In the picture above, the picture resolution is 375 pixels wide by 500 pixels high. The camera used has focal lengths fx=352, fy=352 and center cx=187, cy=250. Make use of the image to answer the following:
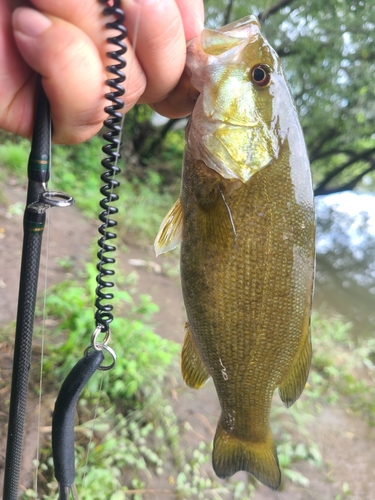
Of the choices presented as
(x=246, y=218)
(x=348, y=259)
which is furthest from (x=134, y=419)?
(x=348, y=259)

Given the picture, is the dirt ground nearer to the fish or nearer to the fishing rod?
the fishing rod

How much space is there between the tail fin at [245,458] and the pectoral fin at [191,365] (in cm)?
26

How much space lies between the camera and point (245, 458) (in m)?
1.38

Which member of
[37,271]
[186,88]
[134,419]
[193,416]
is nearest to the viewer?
[37,271]

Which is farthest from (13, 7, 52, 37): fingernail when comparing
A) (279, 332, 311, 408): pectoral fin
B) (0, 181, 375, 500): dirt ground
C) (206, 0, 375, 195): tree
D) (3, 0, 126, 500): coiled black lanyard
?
(206, 0, 375, 195): tree

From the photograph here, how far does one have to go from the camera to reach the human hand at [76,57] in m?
0.65

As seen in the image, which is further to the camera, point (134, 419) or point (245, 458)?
point (134, 419)

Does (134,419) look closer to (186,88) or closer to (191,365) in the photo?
(191,365)

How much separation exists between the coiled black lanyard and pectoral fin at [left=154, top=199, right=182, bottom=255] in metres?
0.21

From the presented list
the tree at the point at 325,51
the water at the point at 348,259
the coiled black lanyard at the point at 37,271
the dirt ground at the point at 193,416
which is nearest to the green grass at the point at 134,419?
the dirt ground at the point at 193,416

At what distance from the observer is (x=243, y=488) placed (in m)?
2.42

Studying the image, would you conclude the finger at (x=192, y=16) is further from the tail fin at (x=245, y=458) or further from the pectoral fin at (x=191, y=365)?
the tail fin at (x=245, y=458)

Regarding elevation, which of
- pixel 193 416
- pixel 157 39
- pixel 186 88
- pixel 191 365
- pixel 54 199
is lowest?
pixel 193 416

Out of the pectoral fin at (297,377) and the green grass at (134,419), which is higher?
the pectoral fin at (297,377)
